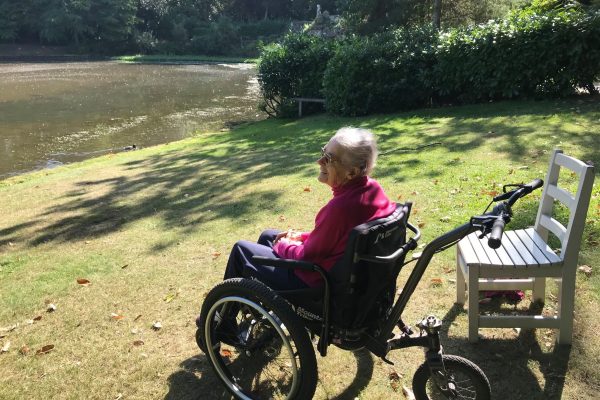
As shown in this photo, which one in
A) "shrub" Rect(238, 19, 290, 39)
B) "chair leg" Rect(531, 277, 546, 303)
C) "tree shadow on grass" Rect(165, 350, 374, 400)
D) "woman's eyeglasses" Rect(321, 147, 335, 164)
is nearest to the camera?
"woman's eyeglasses" Rect(321, 147, 335, 164)

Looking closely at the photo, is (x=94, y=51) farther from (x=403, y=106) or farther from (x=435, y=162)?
(x=435, y=162)

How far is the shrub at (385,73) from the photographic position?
1391cm

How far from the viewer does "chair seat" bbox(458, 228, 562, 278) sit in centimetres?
292

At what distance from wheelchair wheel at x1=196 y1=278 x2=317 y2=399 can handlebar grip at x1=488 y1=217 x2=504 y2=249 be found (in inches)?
40.4

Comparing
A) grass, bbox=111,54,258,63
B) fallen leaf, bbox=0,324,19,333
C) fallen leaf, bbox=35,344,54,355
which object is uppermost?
fallen leaf, bbox=35,344,54,355

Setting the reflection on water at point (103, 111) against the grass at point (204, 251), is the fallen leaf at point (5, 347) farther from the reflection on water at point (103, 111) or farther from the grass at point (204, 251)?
the reflection on water at point (103, 111)

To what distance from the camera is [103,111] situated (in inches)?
925

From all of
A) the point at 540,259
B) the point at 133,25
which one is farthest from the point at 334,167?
the point at 133,25

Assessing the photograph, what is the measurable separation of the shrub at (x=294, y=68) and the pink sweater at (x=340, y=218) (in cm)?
1447

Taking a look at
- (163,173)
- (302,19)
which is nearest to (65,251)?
(163,173)

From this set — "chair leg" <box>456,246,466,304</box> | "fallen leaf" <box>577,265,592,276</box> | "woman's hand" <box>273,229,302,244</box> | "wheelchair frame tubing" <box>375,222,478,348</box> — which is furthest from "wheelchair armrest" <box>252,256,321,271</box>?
"fallen leaf" <box>577,265,592,276</box>

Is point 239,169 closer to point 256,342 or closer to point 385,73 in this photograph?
point 256,342

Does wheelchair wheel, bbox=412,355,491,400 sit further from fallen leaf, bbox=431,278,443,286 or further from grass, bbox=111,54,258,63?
grass, bbox=111,54,258,63

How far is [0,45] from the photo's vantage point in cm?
6275
